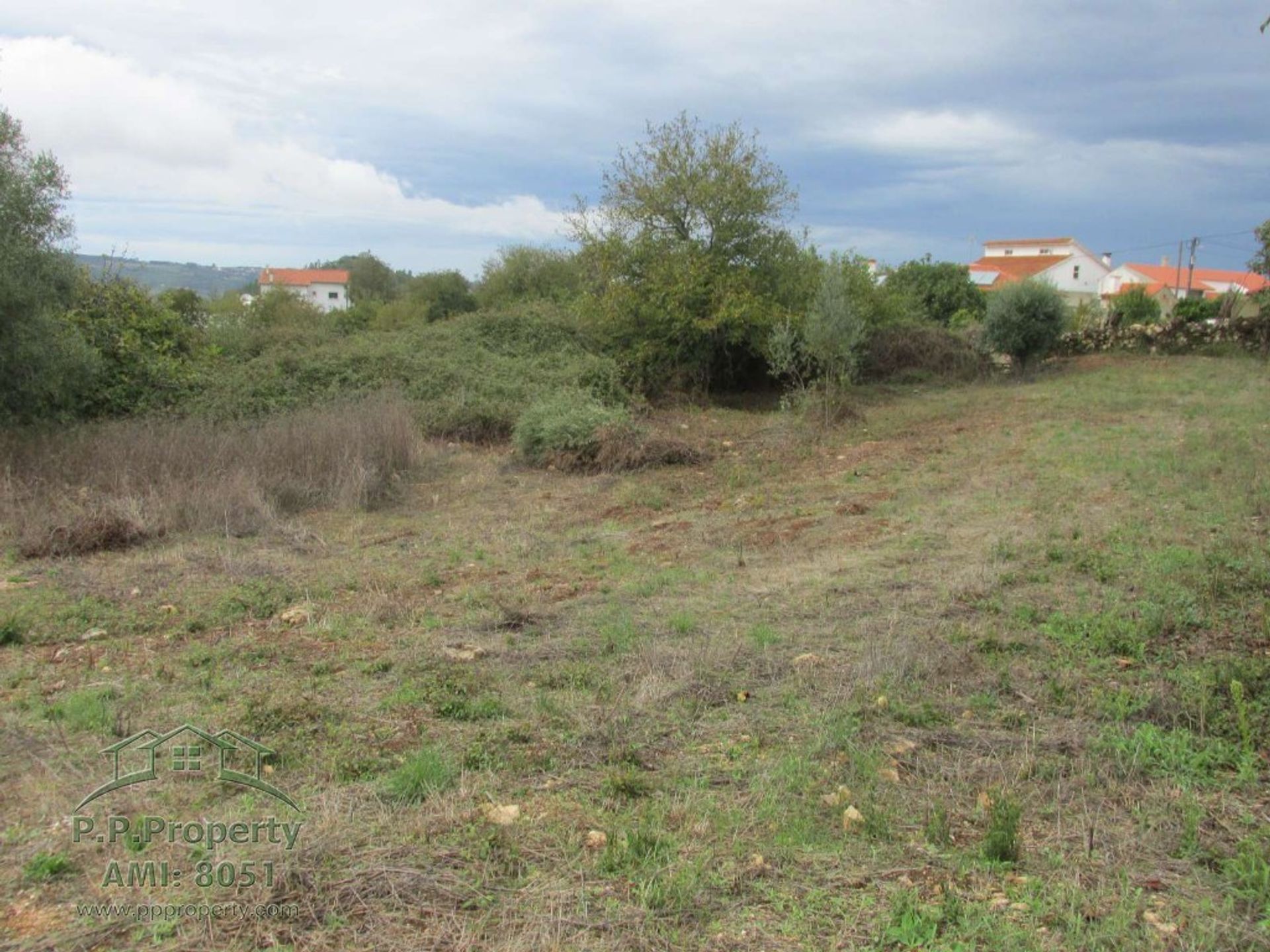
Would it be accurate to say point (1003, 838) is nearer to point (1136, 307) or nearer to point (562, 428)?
point (562, 428)

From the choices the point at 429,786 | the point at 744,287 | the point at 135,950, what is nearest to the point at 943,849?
the point at 429,786

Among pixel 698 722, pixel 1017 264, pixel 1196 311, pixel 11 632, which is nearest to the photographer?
pixel 698 722

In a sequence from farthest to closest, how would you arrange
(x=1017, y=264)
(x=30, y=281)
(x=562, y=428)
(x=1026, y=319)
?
1. (x=1017, y=264)
2. (x=1026, y=319)
3. (x=562, y=428)
4. (x=30, y=281)

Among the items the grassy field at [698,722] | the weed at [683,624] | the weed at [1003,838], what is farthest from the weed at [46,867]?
the weed at [683,624]

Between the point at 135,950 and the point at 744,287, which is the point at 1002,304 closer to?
the point at 744,287

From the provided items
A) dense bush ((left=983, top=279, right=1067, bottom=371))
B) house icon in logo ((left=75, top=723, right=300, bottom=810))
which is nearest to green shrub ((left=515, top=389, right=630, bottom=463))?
house icon in logo ((left=75, top=723, right=300, bottom=810))

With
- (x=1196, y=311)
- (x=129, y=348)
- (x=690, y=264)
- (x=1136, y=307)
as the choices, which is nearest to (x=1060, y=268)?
(x=1136, y=307)

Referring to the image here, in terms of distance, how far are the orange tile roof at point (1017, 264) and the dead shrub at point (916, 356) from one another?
46.2 m

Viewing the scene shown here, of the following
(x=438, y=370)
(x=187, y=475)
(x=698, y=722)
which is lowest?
(x=698, y=722)

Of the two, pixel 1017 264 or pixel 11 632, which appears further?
pixel 1017 264

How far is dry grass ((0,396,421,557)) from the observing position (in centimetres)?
771

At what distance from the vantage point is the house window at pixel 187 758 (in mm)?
3418

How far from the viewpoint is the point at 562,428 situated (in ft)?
39.7

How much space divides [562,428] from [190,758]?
8854 mm
